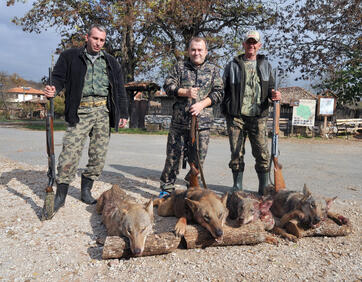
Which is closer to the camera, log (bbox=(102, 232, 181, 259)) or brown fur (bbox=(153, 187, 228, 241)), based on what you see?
log (bbox=(102, 232, 181, 259))

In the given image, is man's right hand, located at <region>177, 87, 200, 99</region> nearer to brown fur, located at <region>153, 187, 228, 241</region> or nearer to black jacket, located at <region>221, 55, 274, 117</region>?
black jacket, located at <region>221, 55, 274, 117</region>

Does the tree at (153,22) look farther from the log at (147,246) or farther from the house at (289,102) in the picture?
the log at (147,246)

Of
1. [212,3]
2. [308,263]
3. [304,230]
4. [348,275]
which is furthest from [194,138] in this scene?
[212,3]

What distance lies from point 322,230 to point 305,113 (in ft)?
60.2

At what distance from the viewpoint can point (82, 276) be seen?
309cm

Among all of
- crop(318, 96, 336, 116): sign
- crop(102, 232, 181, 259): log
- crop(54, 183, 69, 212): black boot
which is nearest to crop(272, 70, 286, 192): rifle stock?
crop(102, 232, 181, 259): log

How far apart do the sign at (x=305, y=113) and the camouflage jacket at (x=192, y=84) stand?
1748 centimetres

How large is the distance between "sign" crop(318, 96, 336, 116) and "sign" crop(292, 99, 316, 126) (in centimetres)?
41

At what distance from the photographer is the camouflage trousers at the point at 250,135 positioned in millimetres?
5477

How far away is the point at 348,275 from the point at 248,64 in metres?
3.77

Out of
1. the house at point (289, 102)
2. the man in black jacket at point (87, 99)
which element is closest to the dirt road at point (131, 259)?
the man in black jacket at point (87, 99)

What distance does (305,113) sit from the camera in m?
20.7

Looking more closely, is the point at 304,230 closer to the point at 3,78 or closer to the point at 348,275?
the point at 348,275

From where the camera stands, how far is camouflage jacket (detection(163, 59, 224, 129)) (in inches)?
197
